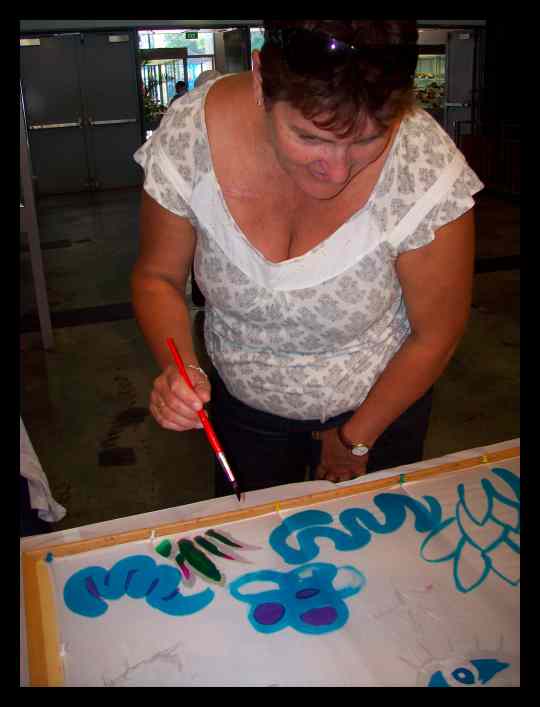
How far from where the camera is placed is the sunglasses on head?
0.75 meters

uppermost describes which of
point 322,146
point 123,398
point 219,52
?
point 219,52

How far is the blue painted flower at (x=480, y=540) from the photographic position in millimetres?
1013

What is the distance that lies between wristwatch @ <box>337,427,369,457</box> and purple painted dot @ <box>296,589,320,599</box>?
0.29 meters

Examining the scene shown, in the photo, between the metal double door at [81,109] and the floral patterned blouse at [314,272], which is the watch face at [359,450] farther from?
the metal double door at [81,109]

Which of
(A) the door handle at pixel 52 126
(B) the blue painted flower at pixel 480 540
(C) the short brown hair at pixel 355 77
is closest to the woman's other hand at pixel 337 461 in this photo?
(B) the blue painted flower at pixel 480 540

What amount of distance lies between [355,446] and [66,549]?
20.4 inches

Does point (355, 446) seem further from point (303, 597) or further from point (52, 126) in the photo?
point (52, 126)

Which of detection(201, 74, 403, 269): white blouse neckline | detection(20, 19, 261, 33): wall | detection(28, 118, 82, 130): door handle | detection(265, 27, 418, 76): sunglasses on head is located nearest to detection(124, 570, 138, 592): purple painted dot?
detection(201, 74, 403, 269): white blouse neckline

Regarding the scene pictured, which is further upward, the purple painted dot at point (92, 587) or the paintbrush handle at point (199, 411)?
the paintbrush handle at point (199, 411)

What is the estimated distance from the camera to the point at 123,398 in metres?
3.23

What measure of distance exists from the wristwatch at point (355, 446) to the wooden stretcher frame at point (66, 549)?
0.19 ft

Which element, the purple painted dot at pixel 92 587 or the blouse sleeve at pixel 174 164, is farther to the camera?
the blouse sleeve at pixel 174 164

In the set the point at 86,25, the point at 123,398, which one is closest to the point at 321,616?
the point at 123,398

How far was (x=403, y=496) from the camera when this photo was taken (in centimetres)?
119
